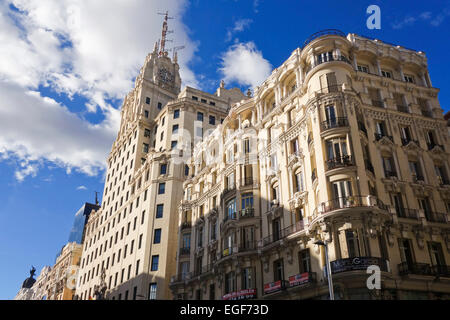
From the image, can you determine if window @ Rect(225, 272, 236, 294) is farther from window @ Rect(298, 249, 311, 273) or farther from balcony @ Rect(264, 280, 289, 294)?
window @ Rect(298, 249, 311, 273)

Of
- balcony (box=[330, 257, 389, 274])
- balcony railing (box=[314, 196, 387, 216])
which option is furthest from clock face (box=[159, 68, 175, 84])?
balcony (box=[330, 257, 389, 274])

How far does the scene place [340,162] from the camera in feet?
108

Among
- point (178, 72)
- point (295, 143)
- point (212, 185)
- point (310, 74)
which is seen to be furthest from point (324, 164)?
point (178, 72)

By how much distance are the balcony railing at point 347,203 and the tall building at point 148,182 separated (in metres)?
29.7

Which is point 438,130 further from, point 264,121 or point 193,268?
point 193,268

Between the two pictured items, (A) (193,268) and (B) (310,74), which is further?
(A) (193,268)

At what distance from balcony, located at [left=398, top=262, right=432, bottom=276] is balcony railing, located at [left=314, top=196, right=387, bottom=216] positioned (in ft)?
15.5

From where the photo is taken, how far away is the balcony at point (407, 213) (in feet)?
111

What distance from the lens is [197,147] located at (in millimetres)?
60062

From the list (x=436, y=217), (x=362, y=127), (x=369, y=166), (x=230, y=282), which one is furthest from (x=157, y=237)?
(x=436, y=217)

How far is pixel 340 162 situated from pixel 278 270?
11372 mm

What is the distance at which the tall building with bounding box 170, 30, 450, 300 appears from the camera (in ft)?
99.5

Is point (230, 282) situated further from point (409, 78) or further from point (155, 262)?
point (409, 78)

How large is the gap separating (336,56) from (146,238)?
3778 cm
